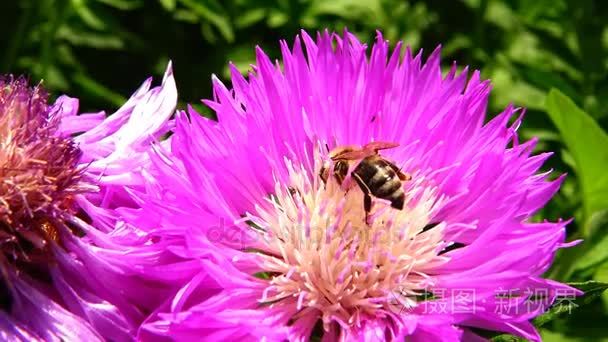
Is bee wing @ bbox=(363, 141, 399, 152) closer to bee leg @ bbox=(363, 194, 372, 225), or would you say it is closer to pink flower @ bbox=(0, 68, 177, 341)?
bee leg @ bbox=(363, 194, 372, 225)

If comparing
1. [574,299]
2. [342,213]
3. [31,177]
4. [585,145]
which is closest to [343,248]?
[342,213]

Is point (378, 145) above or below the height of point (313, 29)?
below

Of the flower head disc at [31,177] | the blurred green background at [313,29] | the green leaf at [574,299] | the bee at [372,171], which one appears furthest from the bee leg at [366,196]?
the blurred green background at [313,29]

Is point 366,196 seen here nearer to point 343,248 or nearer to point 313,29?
point 343,248

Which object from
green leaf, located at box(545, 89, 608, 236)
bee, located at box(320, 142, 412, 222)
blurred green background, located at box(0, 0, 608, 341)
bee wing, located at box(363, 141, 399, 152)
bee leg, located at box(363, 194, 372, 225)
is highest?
blurred green background, located at box(0, 0, 608, 341)

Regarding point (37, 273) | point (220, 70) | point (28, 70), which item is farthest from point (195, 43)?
point (37, 273)

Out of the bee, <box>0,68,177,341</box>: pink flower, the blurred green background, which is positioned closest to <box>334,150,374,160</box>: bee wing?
the bee
